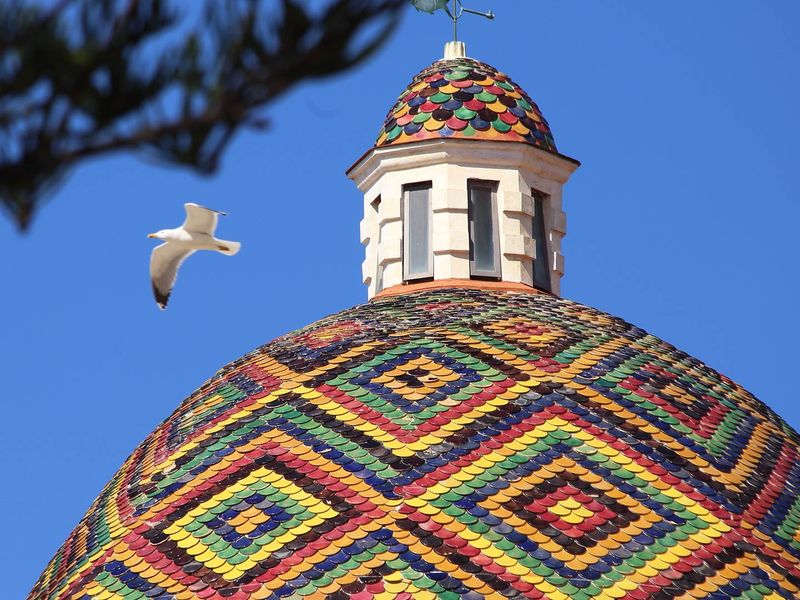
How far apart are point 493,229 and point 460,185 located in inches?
13.2

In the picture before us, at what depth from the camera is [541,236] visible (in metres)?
12.4

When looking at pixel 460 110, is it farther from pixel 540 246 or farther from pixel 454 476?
pixel 454 476

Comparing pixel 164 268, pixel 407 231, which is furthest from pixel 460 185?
pixel 164 268

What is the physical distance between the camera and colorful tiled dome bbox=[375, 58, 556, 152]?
→ 12023mm

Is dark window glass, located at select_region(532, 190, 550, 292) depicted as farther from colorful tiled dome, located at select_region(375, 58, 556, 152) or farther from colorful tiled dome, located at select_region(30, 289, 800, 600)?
colorful tiled dome, located at select_region(30, 289, 800, 600)

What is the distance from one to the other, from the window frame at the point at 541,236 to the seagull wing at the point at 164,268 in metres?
5.22

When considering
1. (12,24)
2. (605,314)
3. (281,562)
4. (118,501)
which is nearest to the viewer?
(12,24)

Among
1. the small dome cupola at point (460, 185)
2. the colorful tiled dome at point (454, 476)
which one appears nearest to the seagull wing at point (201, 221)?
the colorful tiled dome at point (454, 476)

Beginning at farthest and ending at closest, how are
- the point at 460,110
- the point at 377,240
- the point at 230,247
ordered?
the point at 377,240 < the point at 460,110 < the point at 230,247

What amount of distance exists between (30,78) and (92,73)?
0.33 feet

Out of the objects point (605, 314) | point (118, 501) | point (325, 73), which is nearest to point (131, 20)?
point (325, 73)

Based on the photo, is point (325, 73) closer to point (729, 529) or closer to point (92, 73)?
point (92, 73)

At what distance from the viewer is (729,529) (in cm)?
914

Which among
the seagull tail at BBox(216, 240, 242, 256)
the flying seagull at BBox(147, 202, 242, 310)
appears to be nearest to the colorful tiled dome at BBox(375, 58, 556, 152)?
the flying seagull at BBox(147, 202, 242, 310)
